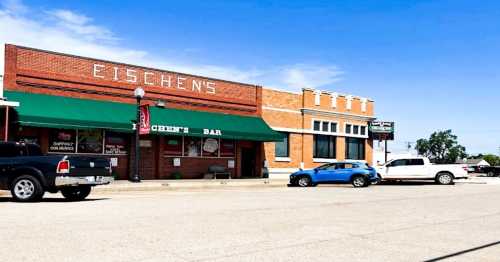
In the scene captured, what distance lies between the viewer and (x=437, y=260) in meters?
7.54

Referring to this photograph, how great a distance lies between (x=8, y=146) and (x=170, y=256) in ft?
36.7

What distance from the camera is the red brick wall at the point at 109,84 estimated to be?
2589 cm

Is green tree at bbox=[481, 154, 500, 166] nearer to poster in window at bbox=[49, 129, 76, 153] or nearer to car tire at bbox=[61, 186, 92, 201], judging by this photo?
poster in window at bbox=[49, 129, 76, 153]

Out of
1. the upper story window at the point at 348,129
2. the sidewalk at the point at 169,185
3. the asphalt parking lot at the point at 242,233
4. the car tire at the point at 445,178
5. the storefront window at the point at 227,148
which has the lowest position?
the asphalt parking lot at the point at 242,233

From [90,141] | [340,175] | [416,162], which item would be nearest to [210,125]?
[90,141]

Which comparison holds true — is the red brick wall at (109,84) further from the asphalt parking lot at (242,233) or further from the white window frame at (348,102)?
the asphalt parking lot at (242,233)

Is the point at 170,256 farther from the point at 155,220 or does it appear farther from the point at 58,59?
the point at 58,59

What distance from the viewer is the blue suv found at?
29281mm

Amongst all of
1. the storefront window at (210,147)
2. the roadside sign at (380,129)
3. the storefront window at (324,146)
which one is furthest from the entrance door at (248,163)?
the roadside sign at (380,129)

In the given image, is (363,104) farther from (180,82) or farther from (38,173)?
(38,173)

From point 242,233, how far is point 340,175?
2054cm

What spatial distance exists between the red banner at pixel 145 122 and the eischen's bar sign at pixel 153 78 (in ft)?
10.2

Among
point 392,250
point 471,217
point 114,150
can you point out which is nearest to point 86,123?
point 114,150

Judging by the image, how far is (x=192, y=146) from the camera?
32438 millimetres
